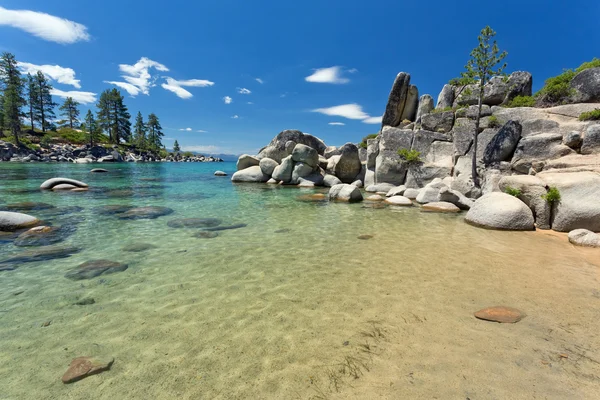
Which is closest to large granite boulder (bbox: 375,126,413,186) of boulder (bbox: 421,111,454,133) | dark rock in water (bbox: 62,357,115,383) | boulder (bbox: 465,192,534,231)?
boulder (bbox: 421,111,454,133)

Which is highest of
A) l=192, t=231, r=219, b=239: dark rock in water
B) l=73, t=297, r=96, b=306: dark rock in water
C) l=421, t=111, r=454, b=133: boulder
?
l=421, t=111, r=454, b=133: boulder

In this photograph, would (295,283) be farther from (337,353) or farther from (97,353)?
(97,353)

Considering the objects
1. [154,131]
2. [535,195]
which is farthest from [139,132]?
[535,195]

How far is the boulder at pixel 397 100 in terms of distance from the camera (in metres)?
30.9

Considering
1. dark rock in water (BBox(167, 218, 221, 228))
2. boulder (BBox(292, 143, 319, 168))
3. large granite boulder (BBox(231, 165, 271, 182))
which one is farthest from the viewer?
large granite boulder (BBox(231, 165, 271, 182))

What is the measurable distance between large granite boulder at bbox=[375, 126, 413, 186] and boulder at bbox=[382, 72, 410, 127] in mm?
7126

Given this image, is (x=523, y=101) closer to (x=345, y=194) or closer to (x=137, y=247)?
(x=345, y=194)

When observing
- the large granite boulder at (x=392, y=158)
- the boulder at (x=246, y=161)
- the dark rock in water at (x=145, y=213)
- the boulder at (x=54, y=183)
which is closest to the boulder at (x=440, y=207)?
the large granite boulder at (x=392, y=158)

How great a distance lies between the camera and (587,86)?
17.8 metres

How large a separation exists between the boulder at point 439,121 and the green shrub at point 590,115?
30.9 ft

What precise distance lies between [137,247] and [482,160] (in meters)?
20.9

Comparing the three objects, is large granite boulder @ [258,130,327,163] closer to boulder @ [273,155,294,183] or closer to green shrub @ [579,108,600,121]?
boulder @ [273,155,294,183]

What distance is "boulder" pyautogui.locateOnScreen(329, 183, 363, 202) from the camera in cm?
1816

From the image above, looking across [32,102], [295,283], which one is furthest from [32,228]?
[32,102]
